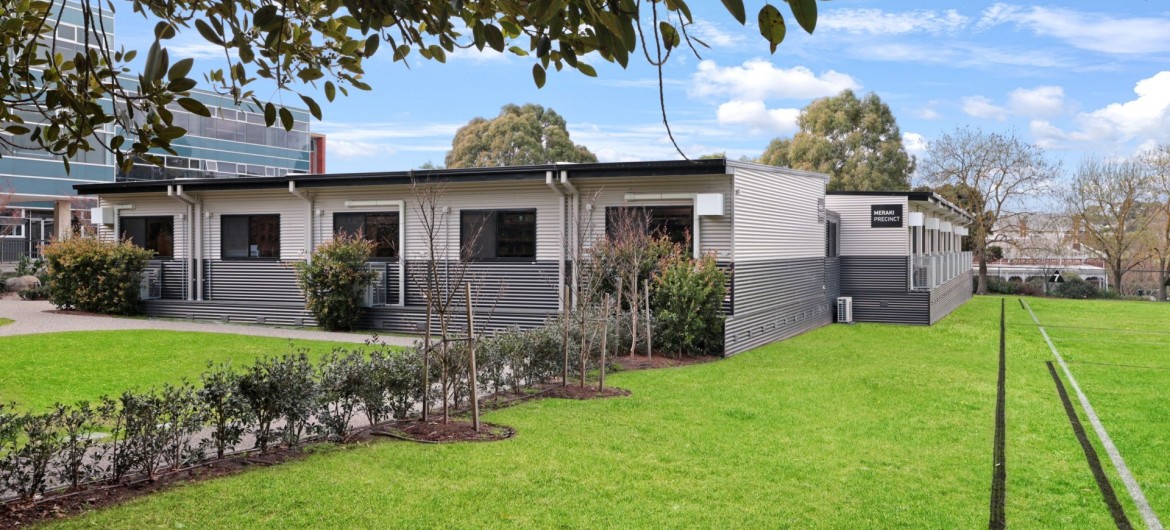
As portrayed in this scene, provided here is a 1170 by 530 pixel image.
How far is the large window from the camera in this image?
21203 millimetres

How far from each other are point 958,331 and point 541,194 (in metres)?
10.2

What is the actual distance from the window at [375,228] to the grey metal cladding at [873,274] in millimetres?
12050

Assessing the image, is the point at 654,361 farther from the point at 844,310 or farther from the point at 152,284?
the point at 152,284

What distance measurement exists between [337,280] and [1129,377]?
1366cm

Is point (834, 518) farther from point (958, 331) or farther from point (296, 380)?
point (958, 331)

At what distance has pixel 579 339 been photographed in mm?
12070

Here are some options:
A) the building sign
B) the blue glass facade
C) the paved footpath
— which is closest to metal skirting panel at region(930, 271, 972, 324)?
the building sign

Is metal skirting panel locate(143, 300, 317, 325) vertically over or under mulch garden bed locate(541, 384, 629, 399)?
over

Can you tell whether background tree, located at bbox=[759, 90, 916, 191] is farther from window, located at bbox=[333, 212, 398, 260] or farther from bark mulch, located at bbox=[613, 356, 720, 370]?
bark mulch, located at bbox=[613, 356, 720, 370]

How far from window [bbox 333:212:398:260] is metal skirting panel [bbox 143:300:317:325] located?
1895 millimetres

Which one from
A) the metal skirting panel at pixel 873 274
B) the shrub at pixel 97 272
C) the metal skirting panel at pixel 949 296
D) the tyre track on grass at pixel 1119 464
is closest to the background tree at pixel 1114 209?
the metal skirting panel at pixel 949 296

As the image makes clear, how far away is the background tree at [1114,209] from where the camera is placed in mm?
39031

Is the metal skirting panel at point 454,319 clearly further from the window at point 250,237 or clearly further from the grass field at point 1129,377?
the grass field at point 1129,377

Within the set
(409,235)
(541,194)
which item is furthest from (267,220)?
(541,194)
